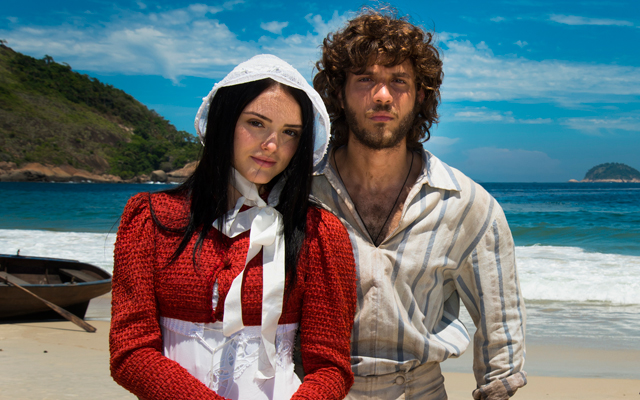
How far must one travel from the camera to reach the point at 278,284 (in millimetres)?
1604

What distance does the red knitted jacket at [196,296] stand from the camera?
59.8 inches

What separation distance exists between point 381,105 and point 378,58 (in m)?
0.23

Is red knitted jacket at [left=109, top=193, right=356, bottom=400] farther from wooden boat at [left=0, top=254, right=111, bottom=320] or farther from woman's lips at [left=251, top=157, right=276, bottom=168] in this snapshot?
wooden boat at [left=0, top=254, right=111, bottom=320]

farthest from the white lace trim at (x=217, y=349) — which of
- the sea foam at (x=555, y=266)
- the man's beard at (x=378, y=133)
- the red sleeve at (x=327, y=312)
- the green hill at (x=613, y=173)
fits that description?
the green hill at (x=613, y=173)

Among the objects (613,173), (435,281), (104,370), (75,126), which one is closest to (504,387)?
(435,281)

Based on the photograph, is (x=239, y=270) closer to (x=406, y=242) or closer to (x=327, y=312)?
(x=327, y=312)

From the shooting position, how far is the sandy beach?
4332 millimetres

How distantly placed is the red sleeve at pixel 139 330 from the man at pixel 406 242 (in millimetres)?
807

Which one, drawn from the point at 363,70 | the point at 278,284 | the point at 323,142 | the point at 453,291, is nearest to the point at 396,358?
the point at 453,291

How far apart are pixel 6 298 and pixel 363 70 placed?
5676 mm

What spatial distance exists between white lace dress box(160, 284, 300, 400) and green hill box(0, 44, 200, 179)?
6370 centimetres

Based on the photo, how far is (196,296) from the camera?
5.18ft

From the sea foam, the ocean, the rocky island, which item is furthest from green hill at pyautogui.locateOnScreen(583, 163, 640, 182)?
the sea foam

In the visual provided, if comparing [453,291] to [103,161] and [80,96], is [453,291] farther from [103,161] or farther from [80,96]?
[80,96]
